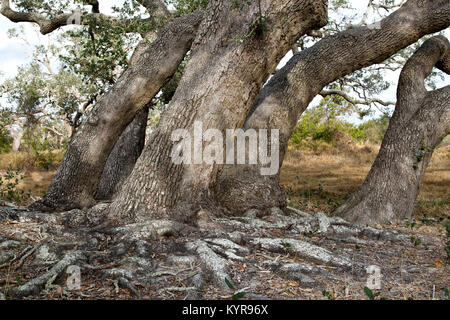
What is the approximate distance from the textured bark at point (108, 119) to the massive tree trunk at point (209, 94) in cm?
99

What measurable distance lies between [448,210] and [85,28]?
753 centimetres

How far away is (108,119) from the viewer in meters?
5.32

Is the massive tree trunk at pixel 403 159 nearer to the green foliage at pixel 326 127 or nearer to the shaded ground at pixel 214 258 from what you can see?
the shaded ground at pixel 214 258

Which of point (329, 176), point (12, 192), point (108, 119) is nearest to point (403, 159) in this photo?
point (108, 119)

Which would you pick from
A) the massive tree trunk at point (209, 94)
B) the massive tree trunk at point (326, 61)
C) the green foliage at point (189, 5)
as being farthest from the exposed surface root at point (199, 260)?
the green foliage at point (189, 5)

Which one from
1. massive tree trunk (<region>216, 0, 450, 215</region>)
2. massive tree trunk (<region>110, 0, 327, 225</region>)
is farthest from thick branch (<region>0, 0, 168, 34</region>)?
massive tree trunk (<region>110, 0, 327, 225</region>)

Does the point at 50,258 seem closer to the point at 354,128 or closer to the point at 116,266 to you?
the point at 116,266

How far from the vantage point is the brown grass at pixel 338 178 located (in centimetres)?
778

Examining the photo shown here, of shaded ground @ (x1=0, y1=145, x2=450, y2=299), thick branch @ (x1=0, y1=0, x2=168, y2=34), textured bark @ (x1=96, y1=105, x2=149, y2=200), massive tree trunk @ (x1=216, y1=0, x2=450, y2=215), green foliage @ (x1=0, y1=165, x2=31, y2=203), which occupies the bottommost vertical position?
shaded ground @ (x1=0, y1=145, x2=450, y2=299)

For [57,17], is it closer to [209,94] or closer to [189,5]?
[189,5]

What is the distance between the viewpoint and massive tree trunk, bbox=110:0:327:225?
4.25 metres

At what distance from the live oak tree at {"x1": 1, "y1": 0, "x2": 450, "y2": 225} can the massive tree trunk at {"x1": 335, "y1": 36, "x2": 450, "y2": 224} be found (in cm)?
98

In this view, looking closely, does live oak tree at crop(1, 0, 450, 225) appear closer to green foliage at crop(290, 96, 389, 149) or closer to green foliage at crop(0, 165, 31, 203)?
green foliage at crop(0, 165, 31, 203)
